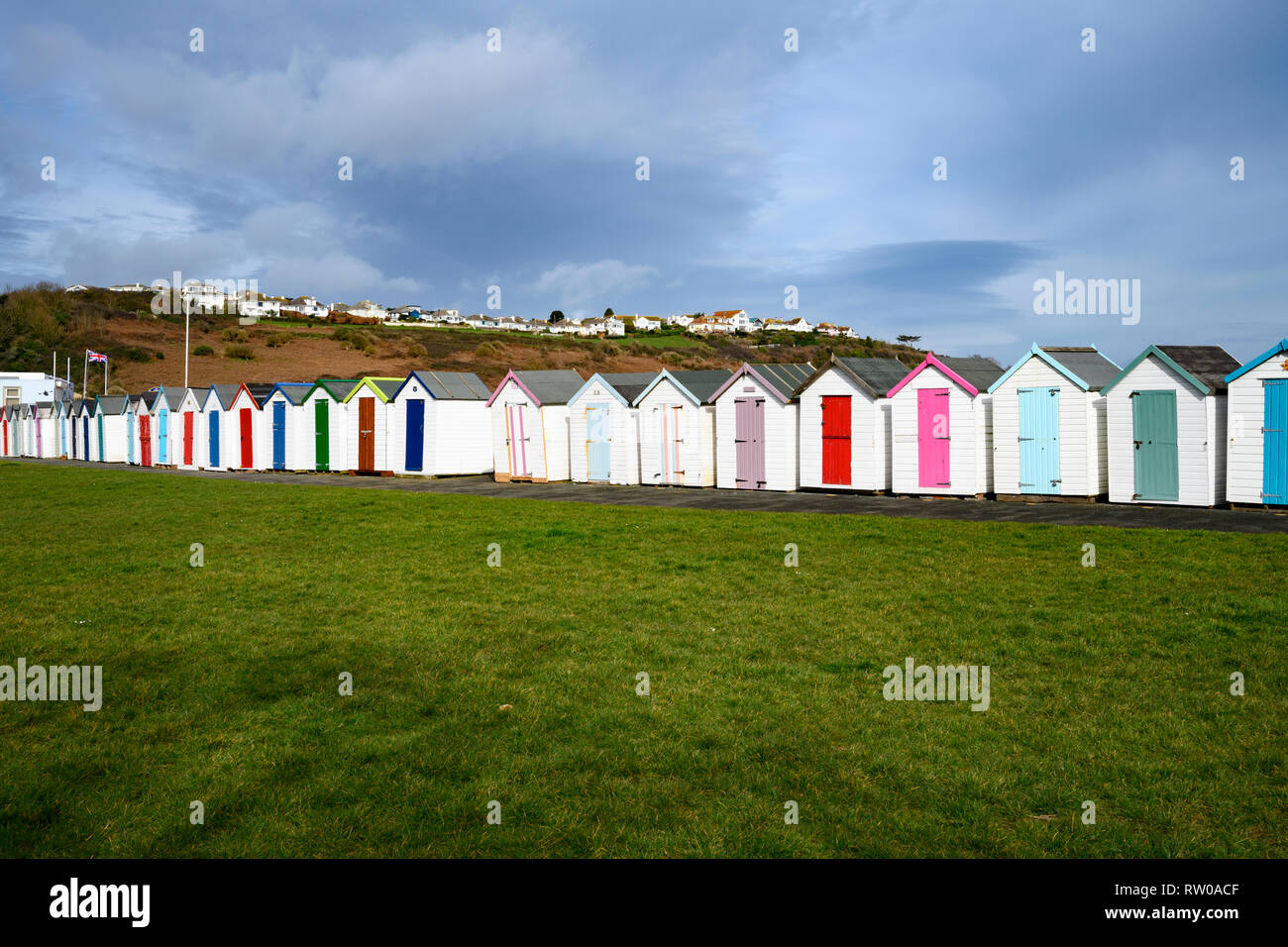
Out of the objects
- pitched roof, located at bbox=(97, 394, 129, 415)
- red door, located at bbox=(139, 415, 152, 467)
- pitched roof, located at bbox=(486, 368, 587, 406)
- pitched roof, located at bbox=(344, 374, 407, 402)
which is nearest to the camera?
pitched roof, located at bbox=(486, 368, 587, 406)

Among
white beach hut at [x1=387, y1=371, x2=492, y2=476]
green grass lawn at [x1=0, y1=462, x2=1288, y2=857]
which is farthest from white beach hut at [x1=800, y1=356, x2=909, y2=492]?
white beach hut at [x1=387, y1=371, x2=492, y2=476]

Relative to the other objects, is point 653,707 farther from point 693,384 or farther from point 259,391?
point 259,391

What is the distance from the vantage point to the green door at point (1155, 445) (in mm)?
18344

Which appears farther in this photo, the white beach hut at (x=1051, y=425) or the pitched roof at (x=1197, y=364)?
the white beach hut at (x=1051, y=425)

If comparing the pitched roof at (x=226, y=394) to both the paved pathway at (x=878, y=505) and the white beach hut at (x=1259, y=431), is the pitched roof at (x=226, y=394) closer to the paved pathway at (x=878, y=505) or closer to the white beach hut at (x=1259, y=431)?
the paved pathway at (x=878, y=505)

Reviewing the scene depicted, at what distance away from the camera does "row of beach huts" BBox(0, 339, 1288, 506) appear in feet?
59.2

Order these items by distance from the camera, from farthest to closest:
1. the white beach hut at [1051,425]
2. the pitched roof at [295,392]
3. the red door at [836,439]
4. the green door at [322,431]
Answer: the pitched roof at [295,392] → the green door at [322,431] → the red door at [836,439] → the white beach hut at [1051,425]

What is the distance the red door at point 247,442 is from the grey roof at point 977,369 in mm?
27452

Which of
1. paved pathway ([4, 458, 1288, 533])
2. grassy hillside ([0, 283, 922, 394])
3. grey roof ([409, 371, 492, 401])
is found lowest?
paved pathway ([4, 458, 1288, 533])

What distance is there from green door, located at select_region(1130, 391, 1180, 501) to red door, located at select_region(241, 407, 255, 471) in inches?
1232

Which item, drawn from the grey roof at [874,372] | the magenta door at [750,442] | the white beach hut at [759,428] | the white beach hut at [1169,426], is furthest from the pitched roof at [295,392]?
the white beach hut at [1169,426]

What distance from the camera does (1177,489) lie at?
60.0ft

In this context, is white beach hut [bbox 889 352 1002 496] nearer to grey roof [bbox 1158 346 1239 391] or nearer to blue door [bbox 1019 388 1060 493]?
blue door [bbox 1019 388 1060 493]

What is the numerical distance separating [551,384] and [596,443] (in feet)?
9.41
